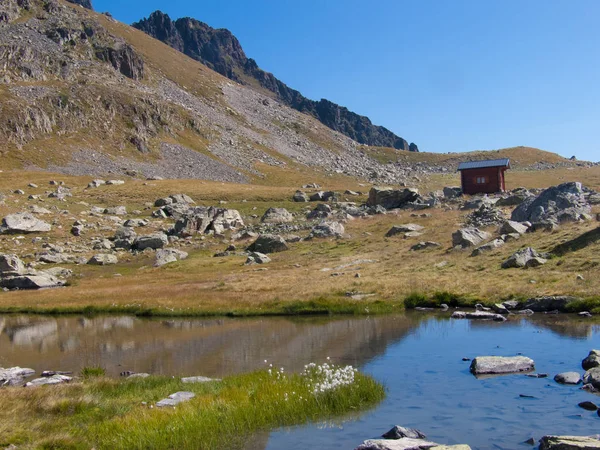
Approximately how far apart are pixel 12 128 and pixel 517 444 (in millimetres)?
144350

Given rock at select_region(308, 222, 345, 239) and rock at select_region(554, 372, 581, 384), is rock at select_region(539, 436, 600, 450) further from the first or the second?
Result: rock at select_region(308, 222, 345, 239)

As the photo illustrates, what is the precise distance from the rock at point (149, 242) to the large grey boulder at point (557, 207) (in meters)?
42.5

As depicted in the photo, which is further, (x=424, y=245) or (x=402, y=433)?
(x=424, y=245)

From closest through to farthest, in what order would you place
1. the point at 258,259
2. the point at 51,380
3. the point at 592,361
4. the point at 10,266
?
the point at 592,361
the point at 51,380
the point at 10,266
the point at 258,259

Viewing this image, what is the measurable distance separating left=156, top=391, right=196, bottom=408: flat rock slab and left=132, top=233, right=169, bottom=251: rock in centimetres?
5427

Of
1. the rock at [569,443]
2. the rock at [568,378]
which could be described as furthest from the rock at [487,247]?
the rock at [569,443]

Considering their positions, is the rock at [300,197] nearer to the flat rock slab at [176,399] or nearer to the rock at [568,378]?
the flat rock slab at [176,399]

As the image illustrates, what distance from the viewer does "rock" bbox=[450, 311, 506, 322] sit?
28853mm

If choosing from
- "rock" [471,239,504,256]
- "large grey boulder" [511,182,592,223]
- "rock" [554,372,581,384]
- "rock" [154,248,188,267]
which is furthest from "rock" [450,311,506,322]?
"rock" [154,248,188,267]

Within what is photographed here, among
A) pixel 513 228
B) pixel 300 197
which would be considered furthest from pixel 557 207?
pixel 300 197

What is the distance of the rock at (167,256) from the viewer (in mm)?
62000

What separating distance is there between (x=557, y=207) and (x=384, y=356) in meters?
39.5

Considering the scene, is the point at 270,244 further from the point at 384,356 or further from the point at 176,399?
the point at 176,399

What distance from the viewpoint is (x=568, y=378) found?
17578mm
